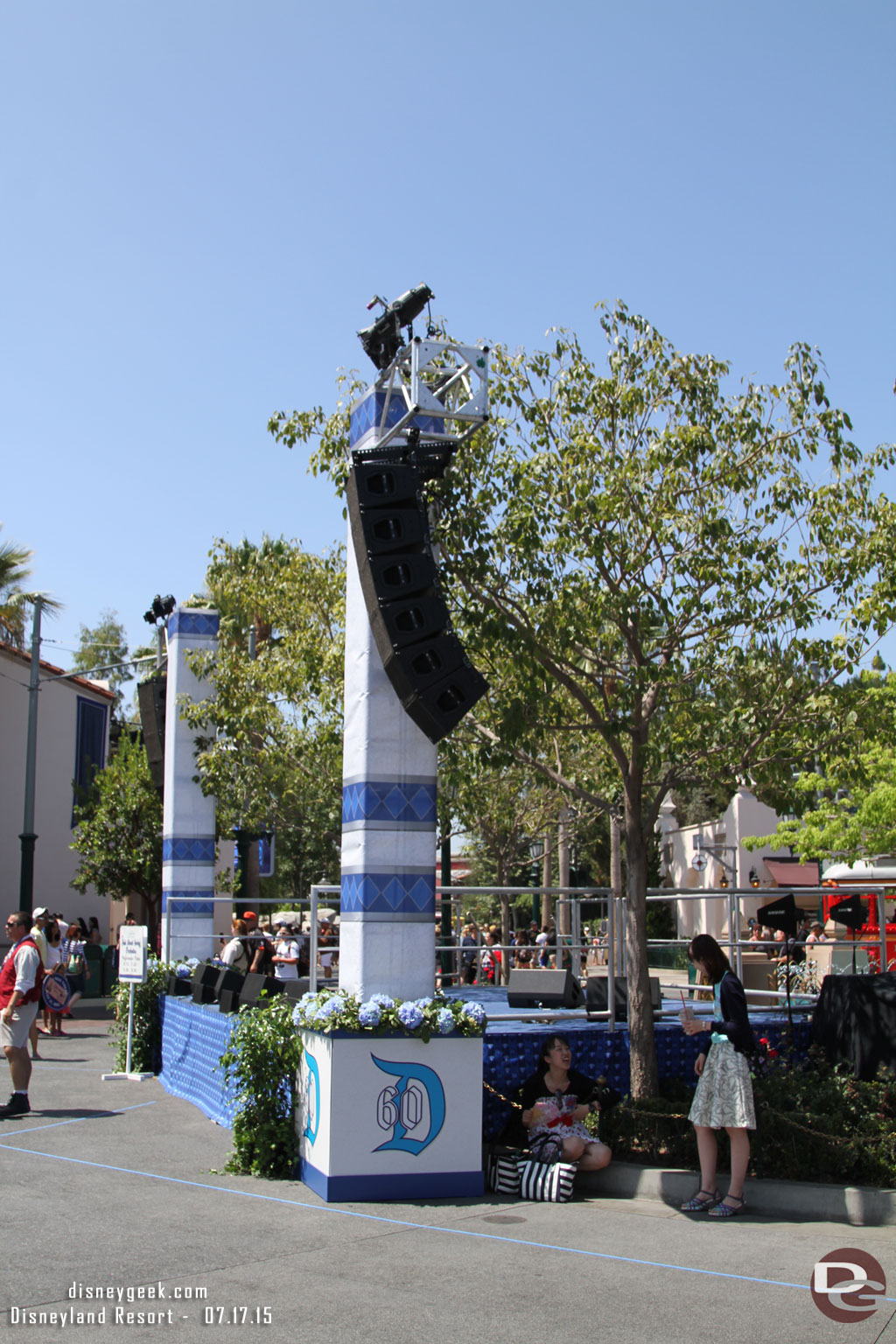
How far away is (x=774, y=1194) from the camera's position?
8.46 meters

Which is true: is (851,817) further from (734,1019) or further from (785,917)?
(734,1019)

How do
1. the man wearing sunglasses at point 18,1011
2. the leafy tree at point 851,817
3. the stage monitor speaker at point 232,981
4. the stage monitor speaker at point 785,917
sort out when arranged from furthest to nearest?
the leafy tree at point 851,817 < the stage monitor speaker at point 232,981 < the man wearing sunglasses at point 18,1011 < the stage monitor speaker at point 785,917

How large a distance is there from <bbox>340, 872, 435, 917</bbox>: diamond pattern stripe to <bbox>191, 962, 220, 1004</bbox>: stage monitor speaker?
18.5ft

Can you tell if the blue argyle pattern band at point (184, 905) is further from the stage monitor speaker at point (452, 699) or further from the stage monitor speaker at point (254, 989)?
the stage monitor speaker at point (452, 699)

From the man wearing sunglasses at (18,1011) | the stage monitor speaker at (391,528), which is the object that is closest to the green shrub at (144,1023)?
the man wearing sunglasses at (18,1011)

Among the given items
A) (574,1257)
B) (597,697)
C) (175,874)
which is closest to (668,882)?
(175,874)

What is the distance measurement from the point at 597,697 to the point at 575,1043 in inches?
120

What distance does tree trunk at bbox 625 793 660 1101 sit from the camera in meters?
10.2

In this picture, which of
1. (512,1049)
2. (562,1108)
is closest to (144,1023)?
(512,1049)

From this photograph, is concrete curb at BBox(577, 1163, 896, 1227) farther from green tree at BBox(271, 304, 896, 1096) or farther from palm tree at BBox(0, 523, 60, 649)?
palm tree at BBox(0, 523, 60, 649)

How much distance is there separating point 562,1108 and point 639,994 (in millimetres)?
1309

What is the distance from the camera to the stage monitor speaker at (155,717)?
19.2 m

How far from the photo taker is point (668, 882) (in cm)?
5916

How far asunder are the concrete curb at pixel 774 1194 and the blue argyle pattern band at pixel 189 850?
956 cm
